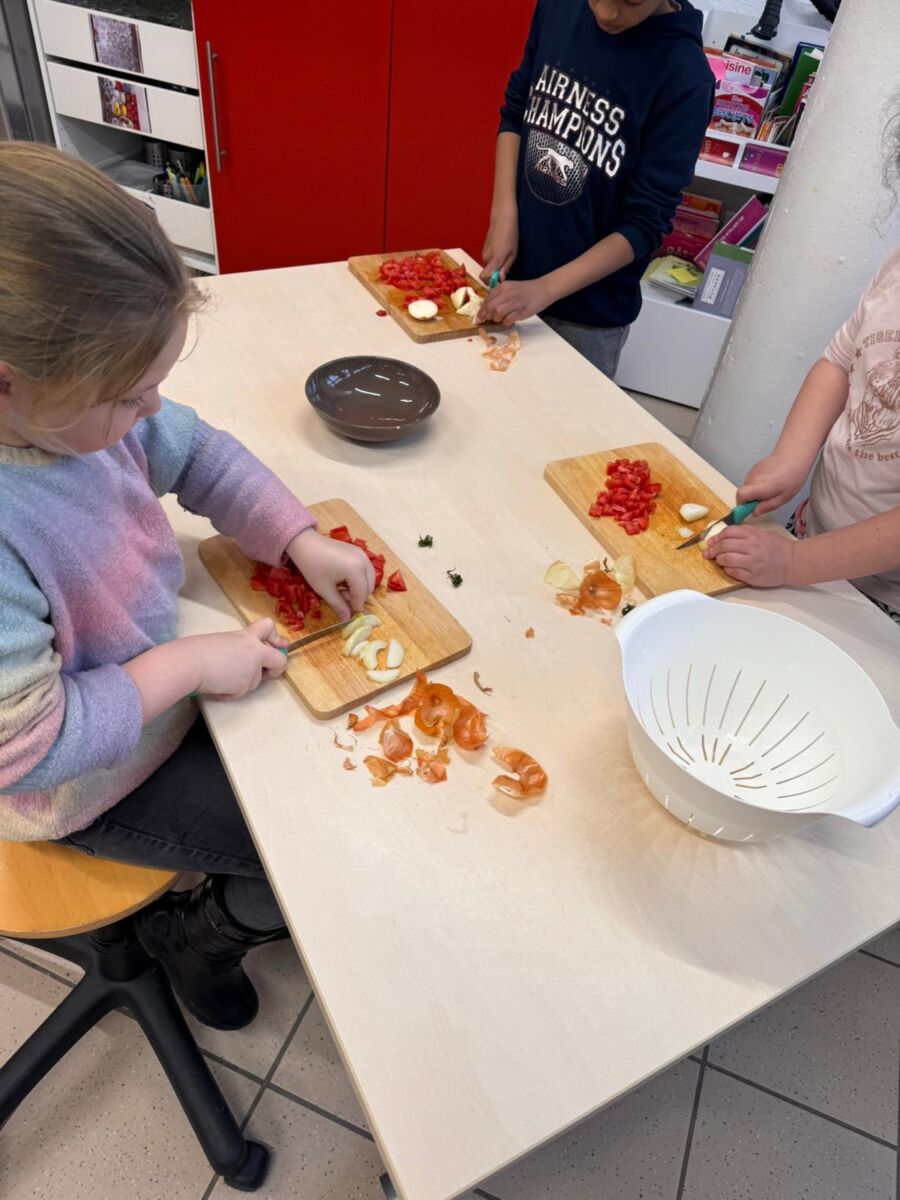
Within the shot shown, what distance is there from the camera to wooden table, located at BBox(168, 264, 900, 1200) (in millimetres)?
568

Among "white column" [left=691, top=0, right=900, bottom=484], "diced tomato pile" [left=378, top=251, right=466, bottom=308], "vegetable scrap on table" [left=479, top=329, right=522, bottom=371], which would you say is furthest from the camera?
"diced tomato pile" [left=378, top=251, right=466, bottom=308]

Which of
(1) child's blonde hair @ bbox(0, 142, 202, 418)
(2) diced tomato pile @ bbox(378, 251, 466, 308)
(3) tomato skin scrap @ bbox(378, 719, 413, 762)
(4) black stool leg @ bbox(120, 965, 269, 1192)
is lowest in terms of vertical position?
(4) black stool leg @ bbox(120, 965, 269, 1192)

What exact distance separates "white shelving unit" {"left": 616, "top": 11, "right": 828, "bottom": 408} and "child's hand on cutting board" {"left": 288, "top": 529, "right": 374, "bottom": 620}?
5.64 feet

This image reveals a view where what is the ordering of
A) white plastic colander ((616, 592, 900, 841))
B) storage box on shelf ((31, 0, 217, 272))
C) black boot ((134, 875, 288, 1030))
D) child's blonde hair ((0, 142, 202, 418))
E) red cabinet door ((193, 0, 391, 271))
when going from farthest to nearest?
1. storage box on shelf ((31, 0, 217, 272))
2. red cabinet door ((193, 0, 391, 271))
3. black boot ((134, 875, 288, 1030))
4. white plastic colander ((616, 592, 900, 841))
5. child's blonde hair ((0, 142, 202, 418))

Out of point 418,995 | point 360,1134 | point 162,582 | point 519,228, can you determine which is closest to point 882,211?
point 519,228

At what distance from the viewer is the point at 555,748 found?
779 mm

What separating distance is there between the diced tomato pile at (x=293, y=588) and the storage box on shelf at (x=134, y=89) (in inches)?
72.2

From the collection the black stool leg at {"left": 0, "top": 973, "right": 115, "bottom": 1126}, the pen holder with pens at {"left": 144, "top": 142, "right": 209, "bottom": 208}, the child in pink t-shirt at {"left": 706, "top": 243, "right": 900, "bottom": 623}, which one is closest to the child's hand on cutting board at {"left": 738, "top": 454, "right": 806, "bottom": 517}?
the child in pink t-shirt at {"left": 706, "top": 243, "right": 900, "bottom": 623}

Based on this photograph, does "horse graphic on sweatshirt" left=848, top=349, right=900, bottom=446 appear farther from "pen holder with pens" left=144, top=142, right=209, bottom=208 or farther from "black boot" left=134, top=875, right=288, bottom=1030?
"pen holder with pens" left=144, top=142, right=209, bottom=208

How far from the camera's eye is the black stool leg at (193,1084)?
1064 millimetres

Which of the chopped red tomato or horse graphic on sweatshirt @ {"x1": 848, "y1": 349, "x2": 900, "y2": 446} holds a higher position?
horse graphic on sweatshirt @ {"x1": 848, "y1": 349, "x2": 900, "y2": 446}

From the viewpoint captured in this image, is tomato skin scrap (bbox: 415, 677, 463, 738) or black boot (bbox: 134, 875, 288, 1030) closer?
tomato skin scrap (bbox: 415, 677, 463, 738)

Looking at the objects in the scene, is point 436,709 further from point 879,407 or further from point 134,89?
point 134,89

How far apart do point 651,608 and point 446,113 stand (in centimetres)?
209
